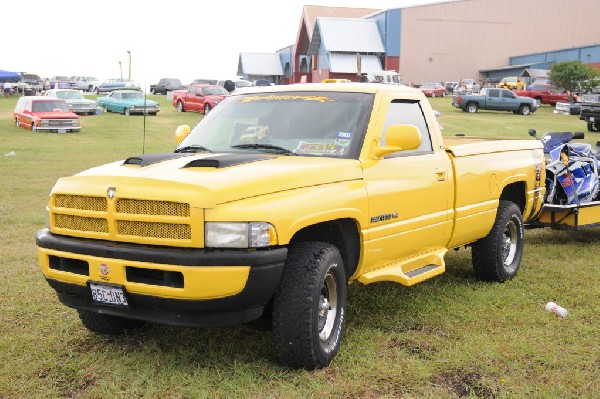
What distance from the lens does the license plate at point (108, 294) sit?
450 centimetres

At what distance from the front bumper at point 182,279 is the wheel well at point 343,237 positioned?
0.67 meters

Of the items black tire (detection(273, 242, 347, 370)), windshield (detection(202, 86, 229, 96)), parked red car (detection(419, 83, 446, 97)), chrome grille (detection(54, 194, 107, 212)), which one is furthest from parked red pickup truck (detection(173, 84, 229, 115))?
black tire (detection(273, 242, 347, 370))

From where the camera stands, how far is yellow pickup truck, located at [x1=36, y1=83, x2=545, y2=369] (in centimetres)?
432

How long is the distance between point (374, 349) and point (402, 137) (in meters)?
1.53

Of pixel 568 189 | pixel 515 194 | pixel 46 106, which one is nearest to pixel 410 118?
pixel 515 194

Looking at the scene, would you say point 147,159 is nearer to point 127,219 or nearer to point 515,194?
point 127,219

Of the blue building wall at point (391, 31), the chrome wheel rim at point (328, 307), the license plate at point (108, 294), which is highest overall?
the blue building wall at point (391, 31)

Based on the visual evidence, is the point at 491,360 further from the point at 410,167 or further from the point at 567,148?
the point at 567,148

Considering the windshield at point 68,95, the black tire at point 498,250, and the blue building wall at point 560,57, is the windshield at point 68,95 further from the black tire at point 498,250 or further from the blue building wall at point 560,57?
Result: the blue building wall at point 560,57

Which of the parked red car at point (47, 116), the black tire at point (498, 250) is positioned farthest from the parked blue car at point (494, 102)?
the black tire at point (498, 250)

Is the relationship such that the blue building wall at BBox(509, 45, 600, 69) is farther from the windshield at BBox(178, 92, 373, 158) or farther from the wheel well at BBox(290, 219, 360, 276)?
the wheel well at BBox(290, 219, 360, 276)

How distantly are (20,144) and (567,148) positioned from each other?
20.4 meters

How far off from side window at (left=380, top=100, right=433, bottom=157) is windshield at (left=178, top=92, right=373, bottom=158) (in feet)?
0.95

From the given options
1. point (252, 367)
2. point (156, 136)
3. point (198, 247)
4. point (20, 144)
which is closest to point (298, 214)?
point (198, 247)
